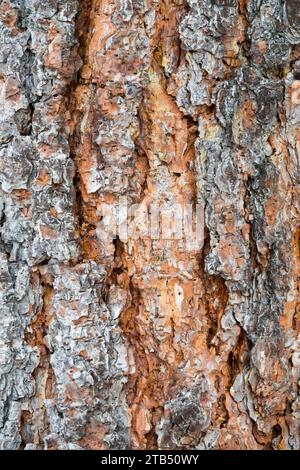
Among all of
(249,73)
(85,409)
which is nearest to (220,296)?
(85,409)

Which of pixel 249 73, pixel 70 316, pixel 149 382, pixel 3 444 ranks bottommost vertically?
pixel 3 444

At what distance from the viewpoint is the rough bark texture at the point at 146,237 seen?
117cm

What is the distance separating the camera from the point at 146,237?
121 centimetres

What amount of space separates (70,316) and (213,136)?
488 mm

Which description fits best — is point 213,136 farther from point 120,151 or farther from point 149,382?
point 149,382

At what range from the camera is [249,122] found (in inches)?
46.1

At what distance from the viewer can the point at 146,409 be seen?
4.10ft

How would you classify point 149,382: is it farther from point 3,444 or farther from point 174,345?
point 3,444

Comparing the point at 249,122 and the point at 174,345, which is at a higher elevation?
the point at 249,122

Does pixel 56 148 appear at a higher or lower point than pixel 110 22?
lower

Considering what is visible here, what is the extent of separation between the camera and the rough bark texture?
1.17 meters

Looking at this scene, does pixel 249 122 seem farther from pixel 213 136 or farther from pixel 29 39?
pixel 29 39

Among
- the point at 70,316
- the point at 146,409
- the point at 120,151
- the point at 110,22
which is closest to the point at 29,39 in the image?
the point at 110,22

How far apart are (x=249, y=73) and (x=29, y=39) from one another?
1.53 feet
